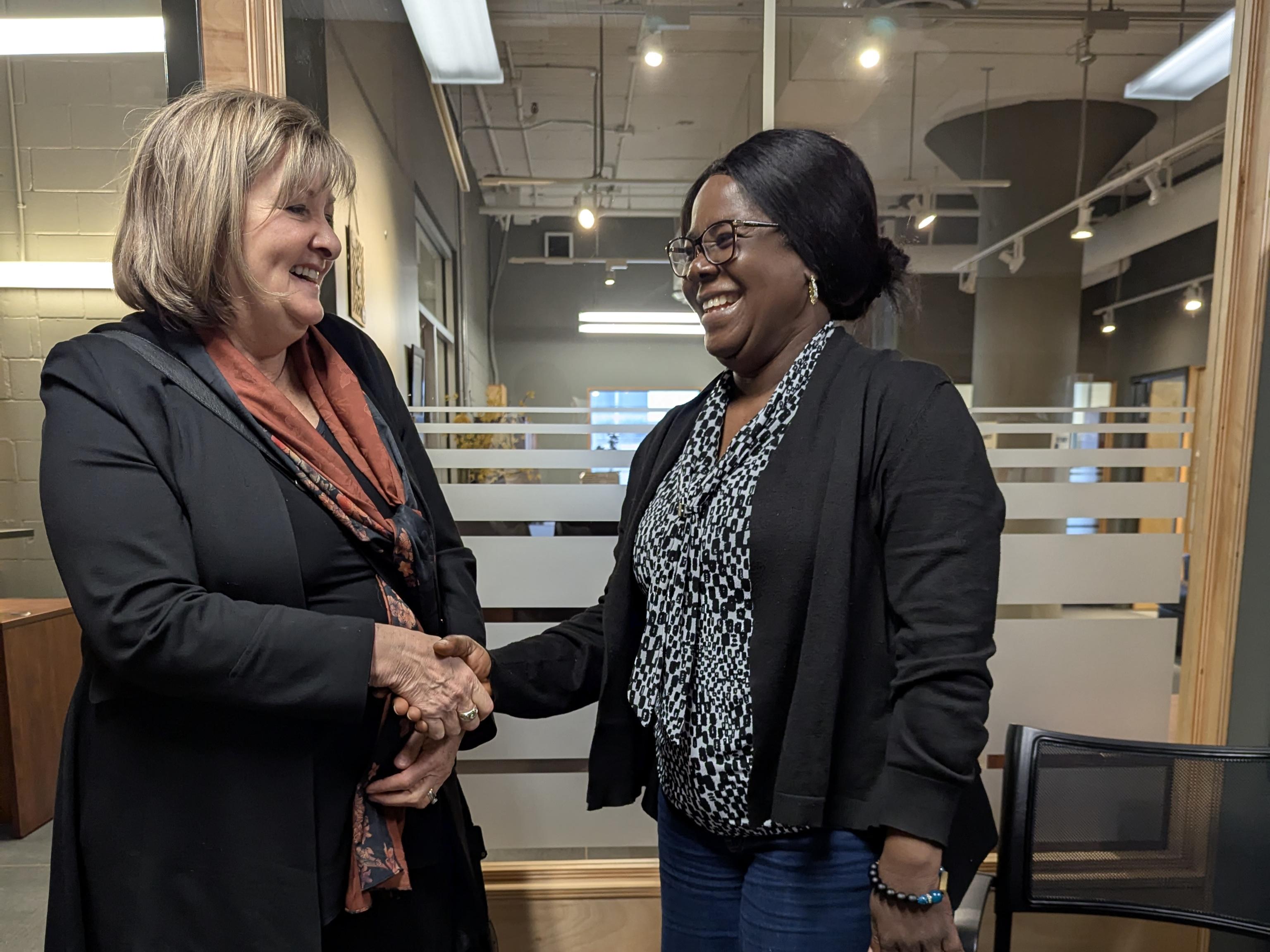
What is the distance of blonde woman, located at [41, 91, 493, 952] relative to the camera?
0.85 metres

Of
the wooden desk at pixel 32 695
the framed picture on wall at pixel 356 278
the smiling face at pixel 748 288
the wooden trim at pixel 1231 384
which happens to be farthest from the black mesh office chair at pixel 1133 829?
the wooden desk at pixel 32 695

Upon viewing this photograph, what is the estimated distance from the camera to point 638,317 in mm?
1819

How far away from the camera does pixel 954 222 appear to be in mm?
1813

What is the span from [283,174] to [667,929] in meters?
1.20

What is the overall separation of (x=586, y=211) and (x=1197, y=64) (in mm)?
1481

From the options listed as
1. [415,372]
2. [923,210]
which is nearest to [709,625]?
[415,372]

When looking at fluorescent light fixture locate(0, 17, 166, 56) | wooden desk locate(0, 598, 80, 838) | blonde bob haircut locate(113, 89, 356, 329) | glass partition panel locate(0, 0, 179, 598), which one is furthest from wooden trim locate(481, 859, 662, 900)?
fluorescent light fixture locate(0, 17, 166, 56)

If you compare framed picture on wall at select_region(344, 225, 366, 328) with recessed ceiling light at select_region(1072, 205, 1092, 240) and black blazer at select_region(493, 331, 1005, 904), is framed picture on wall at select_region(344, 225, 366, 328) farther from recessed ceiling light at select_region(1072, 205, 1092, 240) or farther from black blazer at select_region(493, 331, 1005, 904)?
recessed ceiling light at select_region(1072, 205, 1092, 240)

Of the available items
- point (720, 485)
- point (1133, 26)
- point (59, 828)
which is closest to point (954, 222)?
point (1133, 26)

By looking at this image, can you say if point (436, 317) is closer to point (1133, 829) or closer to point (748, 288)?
point (748, 288)

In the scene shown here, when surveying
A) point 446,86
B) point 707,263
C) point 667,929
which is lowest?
point 667,929

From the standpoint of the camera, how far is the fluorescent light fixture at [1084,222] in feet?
5.94

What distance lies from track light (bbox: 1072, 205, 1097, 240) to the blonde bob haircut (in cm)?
172

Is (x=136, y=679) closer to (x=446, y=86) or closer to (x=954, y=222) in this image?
(x=446, y=86)
